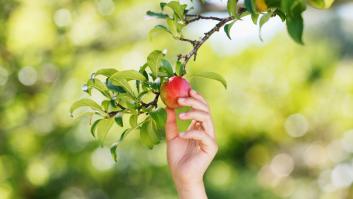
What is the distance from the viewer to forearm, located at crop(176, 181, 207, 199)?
1.23 metres

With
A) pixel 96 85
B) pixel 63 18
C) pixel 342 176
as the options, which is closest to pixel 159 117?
pixel 96 85

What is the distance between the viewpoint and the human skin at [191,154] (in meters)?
1.17

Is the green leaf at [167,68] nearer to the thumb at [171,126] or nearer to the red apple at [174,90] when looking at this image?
the red apple at [174,90]

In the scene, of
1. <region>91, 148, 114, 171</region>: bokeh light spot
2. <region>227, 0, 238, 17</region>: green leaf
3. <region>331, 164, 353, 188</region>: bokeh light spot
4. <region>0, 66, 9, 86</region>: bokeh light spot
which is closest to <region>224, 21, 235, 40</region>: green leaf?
<region>227, 0, 238, 17</region>: green leaf

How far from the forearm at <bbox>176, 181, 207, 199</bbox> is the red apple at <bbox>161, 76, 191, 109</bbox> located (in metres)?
0.20

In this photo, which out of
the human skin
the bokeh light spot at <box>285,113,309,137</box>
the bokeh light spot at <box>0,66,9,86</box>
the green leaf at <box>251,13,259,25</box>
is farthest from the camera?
the bokeh light spot at <box>285,113,309,137</box>

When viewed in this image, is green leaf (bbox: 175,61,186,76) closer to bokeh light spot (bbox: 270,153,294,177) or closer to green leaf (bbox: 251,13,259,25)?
green leaf (bbox: 251,13,259,25)

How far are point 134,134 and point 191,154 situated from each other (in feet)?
10.9

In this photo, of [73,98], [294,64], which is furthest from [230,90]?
[73,98]

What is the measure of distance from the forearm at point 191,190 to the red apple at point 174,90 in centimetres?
20

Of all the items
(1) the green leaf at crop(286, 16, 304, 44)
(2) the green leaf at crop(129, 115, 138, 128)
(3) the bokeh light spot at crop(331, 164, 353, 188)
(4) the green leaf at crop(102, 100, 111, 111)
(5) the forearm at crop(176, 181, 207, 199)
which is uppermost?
(1) the green leaf at crop(286, 16, 304, 44)

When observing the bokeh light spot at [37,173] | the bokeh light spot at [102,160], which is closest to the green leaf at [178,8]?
the bokeh light spot at [102,160]

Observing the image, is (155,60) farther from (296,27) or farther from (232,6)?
(296,27)

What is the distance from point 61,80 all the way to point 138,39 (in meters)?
0.68
